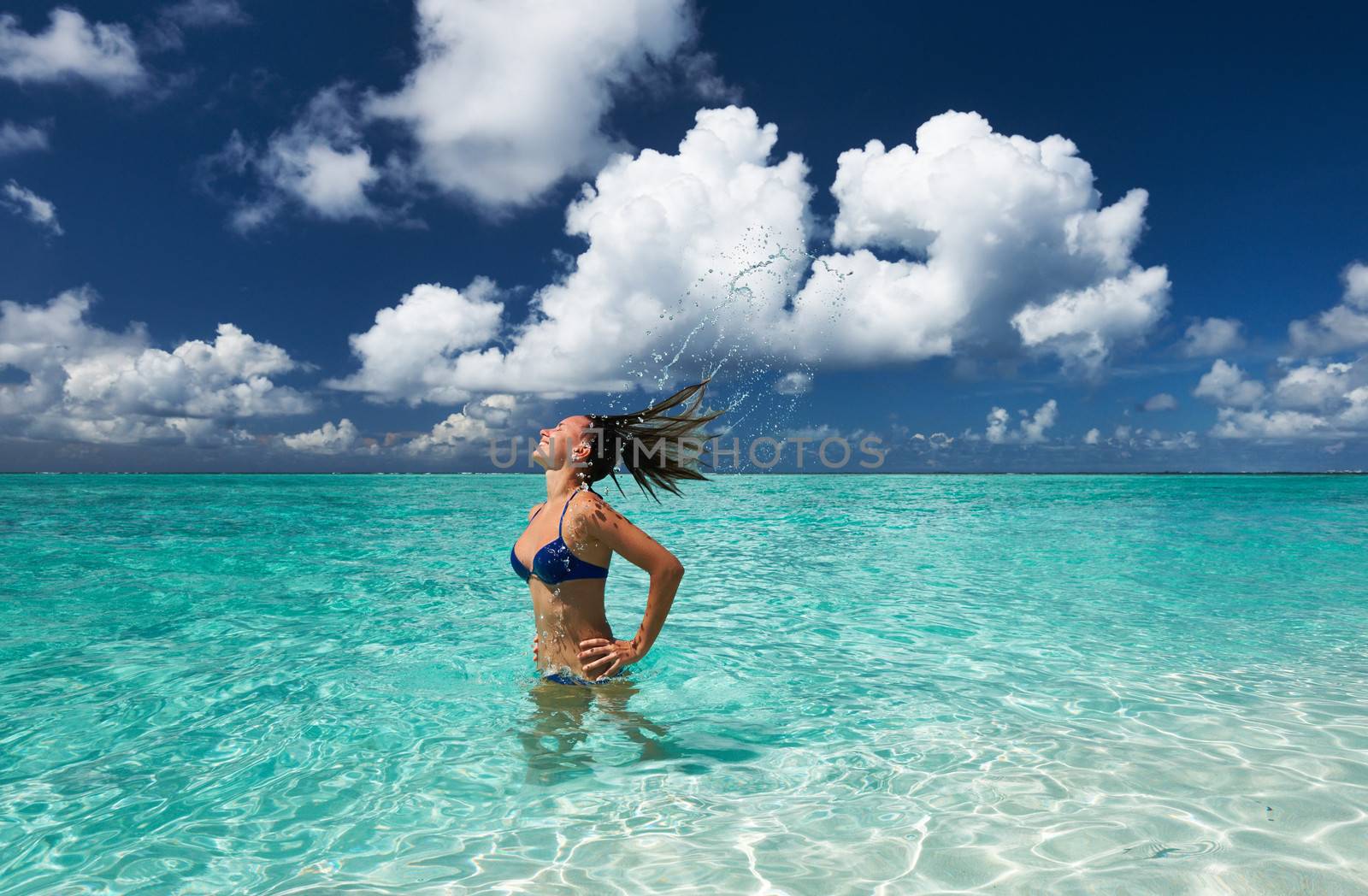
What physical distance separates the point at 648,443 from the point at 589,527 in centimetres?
71

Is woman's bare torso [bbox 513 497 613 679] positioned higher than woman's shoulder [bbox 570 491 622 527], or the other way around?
woman's shoulder [bbox 570 491 622 527]

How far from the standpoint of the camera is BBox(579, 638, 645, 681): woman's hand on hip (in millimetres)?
4426

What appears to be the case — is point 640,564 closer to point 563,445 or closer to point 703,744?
point 563,445

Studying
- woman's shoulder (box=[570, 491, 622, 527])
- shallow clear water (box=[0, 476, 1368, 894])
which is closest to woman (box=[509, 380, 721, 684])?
woman's shoulder (box=[570, 491, 622, 527])

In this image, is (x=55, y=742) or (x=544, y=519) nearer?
(x=544, y=519)

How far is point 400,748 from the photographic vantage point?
16.1ft

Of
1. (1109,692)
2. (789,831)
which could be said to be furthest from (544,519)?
(1109,692)

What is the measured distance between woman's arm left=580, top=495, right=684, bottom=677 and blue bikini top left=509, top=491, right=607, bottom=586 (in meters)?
0.23

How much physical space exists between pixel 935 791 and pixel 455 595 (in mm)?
8840

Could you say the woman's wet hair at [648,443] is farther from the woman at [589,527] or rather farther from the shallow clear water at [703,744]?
the shallow clear water at [703,744]

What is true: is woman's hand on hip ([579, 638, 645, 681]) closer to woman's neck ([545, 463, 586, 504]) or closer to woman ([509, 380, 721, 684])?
woman ([509, 380, 721, 684])

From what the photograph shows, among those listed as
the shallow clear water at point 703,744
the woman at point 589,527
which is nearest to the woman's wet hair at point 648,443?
the woman at point 589,527

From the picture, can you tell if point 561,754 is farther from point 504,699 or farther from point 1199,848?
point 1199,848

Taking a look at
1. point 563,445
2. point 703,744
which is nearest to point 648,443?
point 563,445
